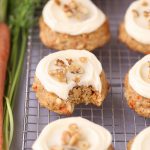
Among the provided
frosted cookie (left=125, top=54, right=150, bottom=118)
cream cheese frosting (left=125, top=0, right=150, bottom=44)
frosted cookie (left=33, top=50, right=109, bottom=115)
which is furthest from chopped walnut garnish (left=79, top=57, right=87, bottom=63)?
cream cheese frosting (left=125, top=0, right=150, bottom=44)

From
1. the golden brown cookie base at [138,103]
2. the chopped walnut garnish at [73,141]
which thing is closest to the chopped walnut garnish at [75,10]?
the golden brown cookie base at [138,103]

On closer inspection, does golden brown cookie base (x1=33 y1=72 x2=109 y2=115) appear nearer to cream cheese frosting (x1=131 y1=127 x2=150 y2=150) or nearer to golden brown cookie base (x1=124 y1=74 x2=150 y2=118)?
golden brown cookie base (x1=124 y1=74 x2=150 y2=118)

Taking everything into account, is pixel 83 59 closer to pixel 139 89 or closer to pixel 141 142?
pixel 139 89

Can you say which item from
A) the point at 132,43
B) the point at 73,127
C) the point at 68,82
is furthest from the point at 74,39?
the point at 73,127

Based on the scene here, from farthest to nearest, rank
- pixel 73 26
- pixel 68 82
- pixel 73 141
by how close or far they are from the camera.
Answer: pixel 73 26, pixel 68 82, pixel 73 141

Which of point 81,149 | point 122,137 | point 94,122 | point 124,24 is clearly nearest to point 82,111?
point 94,122

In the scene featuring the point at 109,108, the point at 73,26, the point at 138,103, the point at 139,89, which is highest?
the point at 73,26
